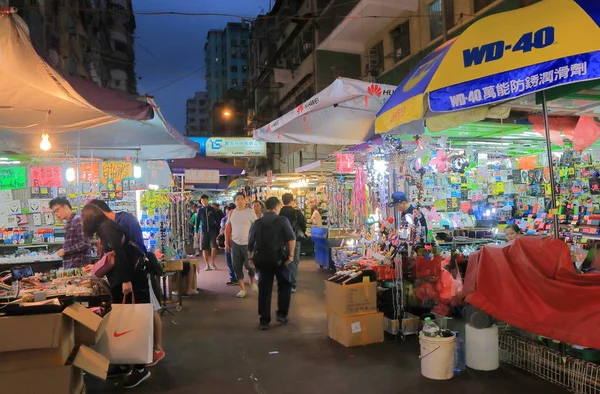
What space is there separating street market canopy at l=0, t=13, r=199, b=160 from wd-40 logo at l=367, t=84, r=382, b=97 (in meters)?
2.97

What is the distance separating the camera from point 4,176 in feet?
26.2

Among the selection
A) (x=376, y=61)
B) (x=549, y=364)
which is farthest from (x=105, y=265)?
(x=376, y=61)

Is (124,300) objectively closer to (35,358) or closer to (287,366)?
(35,358)

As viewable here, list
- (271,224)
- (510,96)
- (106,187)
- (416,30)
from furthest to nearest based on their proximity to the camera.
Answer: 1. (416,30)
2. (106,187)
3. (271,224)
4. (510,96)

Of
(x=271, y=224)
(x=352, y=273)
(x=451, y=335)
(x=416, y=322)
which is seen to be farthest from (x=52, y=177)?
(x=451, y=335)

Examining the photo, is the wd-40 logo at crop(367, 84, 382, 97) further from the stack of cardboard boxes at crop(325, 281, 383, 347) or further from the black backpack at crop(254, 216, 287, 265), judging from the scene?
the stack of cardboard boxes at crop(325, 281, 383, 347)

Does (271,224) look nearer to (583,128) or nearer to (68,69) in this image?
(583,128)

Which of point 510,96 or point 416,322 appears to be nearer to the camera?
point 510,96

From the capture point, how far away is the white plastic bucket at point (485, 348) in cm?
452

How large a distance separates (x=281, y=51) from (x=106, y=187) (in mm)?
23095

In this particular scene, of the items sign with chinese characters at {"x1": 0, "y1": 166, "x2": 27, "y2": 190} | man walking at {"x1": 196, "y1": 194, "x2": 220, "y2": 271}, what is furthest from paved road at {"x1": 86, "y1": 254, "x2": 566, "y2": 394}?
man walking at {"x1": 196, "y1": 194, "x2": 220, "y2": 271}

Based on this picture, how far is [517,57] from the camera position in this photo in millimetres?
3396

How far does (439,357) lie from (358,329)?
126 centimetres

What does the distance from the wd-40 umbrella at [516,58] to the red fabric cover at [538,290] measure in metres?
0.60
